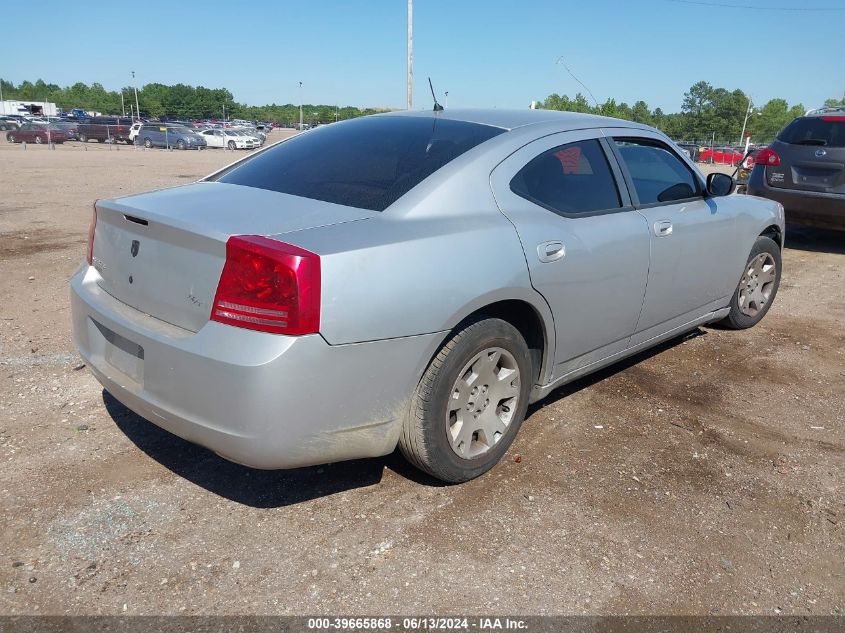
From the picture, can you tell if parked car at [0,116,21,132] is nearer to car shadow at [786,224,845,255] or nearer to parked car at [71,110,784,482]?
car shadow at [786,224,845,255]

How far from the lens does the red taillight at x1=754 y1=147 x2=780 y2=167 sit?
861 centimetres

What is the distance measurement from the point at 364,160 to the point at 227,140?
143 ft

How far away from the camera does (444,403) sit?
2.84 m

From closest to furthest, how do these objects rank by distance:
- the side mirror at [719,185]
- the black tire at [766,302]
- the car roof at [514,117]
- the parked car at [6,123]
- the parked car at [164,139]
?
1. the car roof at [514,117]
2. the side mirror at [719,185]
3. the black tire at [766,302]
4. the parked car at [164,139]
5. the parked car at [6,123]

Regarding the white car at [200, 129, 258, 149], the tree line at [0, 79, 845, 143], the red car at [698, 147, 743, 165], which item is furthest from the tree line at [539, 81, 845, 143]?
the white car at [200, 129, 258, 149]

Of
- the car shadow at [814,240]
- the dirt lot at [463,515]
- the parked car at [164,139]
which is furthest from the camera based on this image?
the parked car at [164,139]

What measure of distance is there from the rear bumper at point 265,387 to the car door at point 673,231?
1816 millimetres

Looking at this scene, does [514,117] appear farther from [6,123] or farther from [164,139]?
[6,123]

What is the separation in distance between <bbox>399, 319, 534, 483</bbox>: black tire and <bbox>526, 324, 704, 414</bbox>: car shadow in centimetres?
94

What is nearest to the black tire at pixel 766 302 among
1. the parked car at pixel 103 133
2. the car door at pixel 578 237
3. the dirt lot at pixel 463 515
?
the dirt lot at pixel 463 515

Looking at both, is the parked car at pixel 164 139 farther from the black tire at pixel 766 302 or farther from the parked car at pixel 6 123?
the black tire at pixel 766 302

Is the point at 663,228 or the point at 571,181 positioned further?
the point at 663,228

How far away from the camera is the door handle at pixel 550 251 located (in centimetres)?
310

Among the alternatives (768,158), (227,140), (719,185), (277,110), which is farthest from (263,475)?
(277,110)
